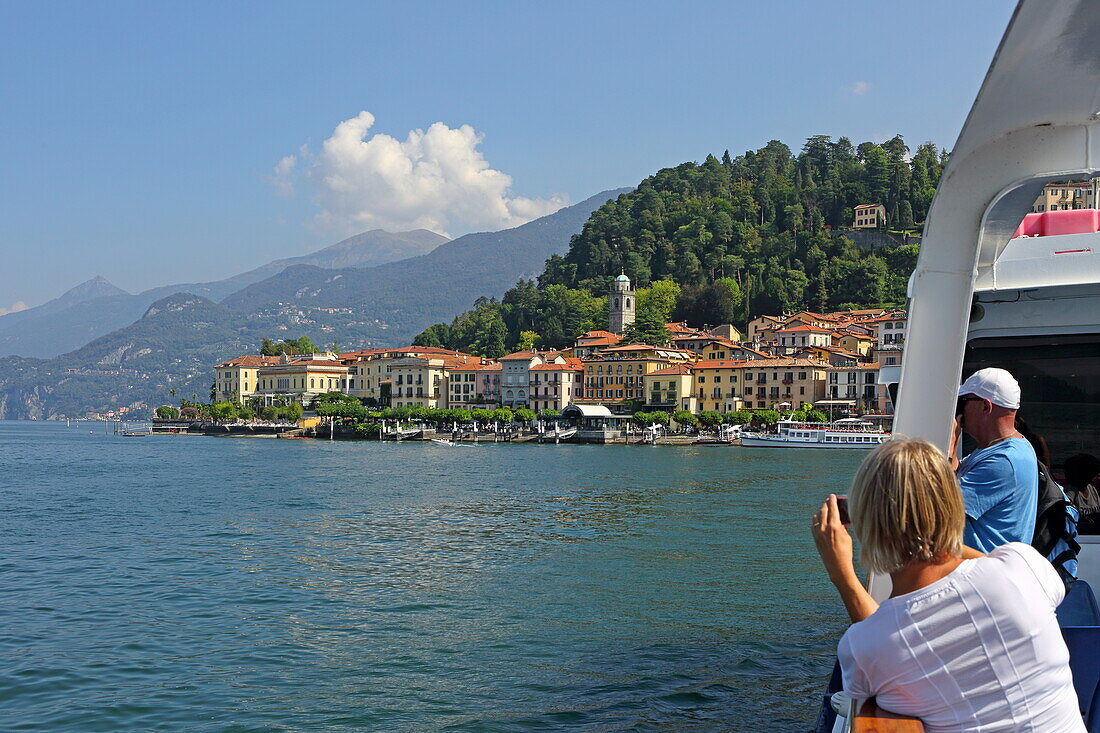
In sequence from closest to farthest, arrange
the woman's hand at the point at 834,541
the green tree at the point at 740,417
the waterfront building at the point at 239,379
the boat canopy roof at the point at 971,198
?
the woman's hand at the point at 834,541 → the boat canopy roof at the point at 971,198 → the green tree at the point at 740,417 → the waterfront building at the point at 239,379

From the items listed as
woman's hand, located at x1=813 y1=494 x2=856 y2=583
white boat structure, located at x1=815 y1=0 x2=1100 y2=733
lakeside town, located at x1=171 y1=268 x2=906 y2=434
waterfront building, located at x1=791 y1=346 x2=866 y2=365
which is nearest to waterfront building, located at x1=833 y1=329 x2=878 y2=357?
lakeside town, located at x1=171 y1=268 x2=906 y2=434

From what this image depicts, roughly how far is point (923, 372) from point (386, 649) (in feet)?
25.9

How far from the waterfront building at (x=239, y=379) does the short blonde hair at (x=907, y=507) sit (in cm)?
14758

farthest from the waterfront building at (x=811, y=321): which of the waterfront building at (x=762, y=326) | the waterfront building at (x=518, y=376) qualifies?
the waterfront building at (x=518, y=376)

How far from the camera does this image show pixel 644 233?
15538 cm

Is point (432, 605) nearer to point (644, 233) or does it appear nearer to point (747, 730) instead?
point (747, 730)

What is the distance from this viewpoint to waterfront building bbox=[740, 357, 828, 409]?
310 ft

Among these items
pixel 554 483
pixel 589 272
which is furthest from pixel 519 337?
pixel 554 483

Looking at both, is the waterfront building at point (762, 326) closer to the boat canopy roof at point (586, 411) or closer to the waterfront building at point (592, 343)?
the waterfront building at point (592, 343)

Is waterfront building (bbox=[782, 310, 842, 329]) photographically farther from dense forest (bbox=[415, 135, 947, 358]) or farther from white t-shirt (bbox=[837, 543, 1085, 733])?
white t-shirt (bbox=[837, 543, 1085, 733])

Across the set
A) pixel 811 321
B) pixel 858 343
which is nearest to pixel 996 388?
pixel 858 343

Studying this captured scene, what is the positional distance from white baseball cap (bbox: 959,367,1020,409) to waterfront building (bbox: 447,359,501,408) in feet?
373

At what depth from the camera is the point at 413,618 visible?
13.0 m

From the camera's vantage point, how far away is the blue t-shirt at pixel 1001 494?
12.9 ft
